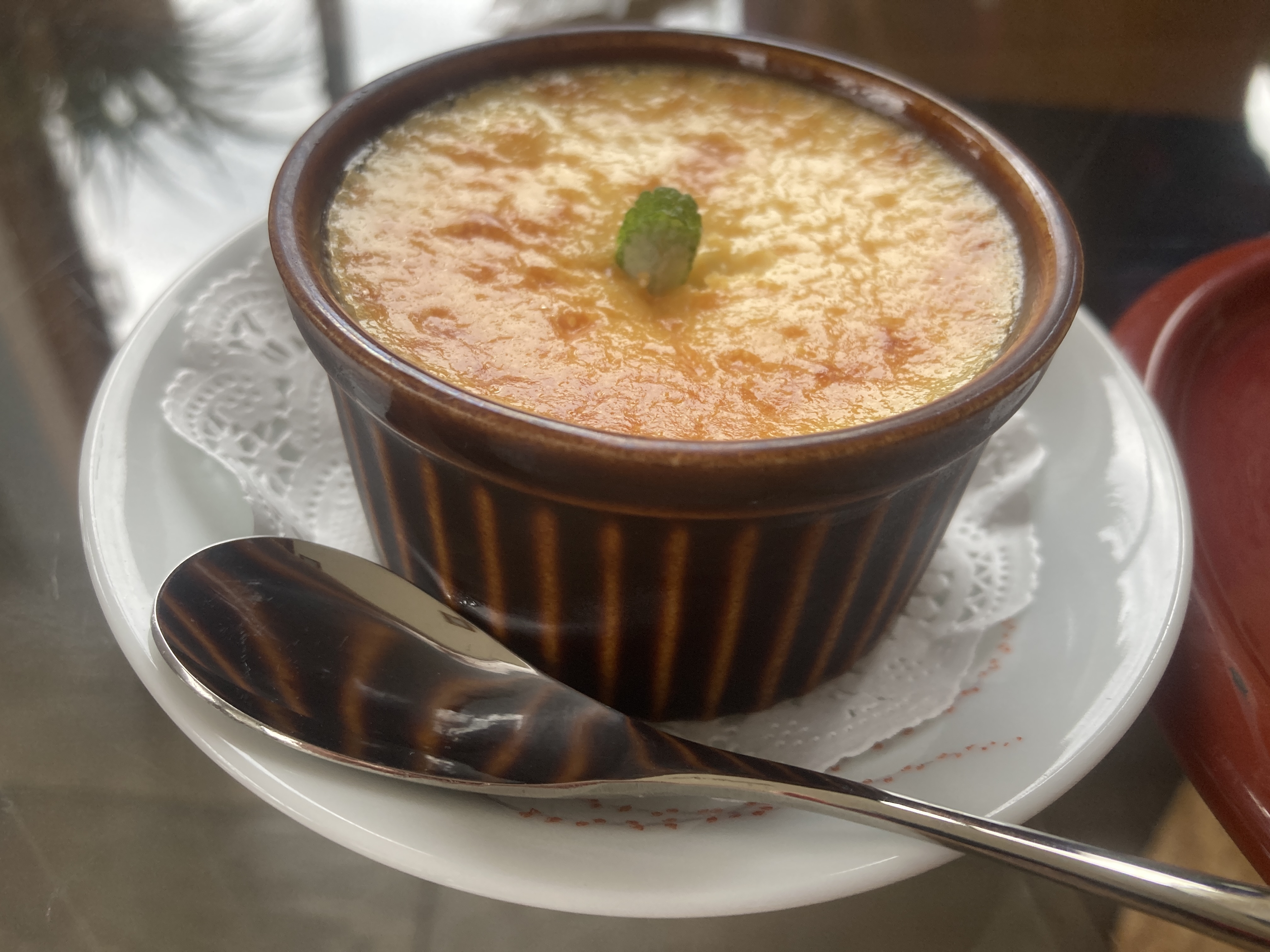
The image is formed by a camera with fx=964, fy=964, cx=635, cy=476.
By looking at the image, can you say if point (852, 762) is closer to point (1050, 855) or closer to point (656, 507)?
point (1050, 855)

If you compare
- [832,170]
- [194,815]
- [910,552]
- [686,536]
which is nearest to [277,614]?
[194,815]

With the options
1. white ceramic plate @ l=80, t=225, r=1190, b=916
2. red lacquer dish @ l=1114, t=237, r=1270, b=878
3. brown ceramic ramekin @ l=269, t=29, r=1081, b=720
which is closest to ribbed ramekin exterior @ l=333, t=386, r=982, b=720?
brown ceramic ramekin @ l=269, t=29, r=1081, b=720

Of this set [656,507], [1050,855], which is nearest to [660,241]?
[656,507]

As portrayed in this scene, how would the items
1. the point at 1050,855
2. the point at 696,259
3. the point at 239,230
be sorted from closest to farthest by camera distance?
the point at 1050,855 → the point at 696,259 → the point at 239,230

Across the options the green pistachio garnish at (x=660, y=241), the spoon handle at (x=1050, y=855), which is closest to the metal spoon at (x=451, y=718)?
the spoon handle at (x=1050, y=855)

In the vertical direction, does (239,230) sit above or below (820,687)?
above

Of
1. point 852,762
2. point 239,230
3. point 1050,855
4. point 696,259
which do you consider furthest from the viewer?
point 239,230

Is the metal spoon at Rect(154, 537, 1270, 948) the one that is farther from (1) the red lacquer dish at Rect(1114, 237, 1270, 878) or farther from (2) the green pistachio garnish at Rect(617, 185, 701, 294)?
(2) the green pistachio garnish at Rect(617, 185, 701, 294)
